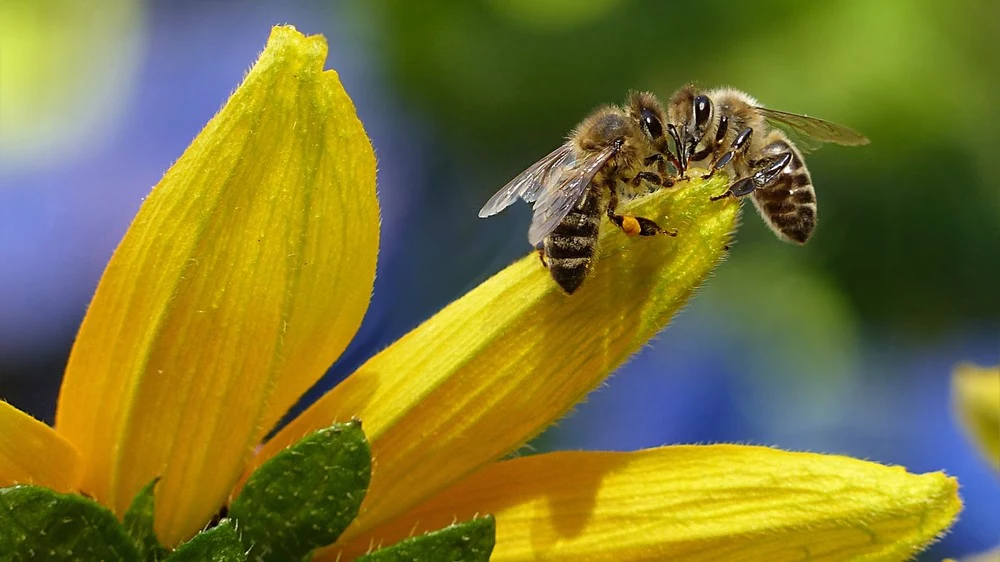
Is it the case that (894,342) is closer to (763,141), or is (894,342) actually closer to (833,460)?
(763,141)

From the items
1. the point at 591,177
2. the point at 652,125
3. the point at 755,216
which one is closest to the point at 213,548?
the point at 591,177

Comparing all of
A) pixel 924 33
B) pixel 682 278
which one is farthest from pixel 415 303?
pixel 682 278

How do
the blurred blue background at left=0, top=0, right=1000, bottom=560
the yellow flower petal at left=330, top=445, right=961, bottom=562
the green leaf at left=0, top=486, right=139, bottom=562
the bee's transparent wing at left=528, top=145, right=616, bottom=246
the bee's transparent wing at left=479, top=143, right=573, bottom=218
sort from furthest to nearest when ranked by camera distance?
1. the blurred blue background at left=0, top=0, right=1000, bottom=560
2. the bee's transparent wing at left=479, top=143, right=573, bottom=218
3. the bee's transparent wing at left=528, top=145, right=616, bottom=246
4. the yellow flower petal at left=330, top=445, right=961, bottom=562
5. the green leaf at left=0, top=486, right=139, bottom=562

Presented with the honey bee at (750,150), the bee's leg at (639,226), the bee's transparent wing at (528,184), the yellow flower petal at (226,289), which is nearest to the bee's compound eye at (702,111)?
the honey bee at (750,150)

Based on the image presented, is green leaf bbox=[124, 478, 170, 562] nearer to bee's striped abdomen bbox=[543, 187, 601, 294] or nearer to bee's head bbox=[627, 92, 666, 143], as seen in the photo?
bee's striped abdomen bbox=[543, 187, 601, 294]

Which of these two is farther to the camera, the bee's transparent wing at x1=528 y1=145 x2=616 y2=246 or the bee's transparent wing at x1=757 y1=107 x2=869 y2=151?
the bee's transparent wing at x1=757 y1=107 x2=869 y2=151

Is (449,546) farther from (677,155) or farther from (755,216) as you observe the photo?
(755,216)

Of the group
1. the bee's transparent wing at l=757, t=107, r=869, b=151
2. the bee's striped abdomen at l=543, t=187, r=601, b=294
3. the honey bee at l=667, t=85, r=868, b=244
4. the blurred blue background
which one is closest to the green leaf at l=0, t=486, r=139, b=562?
the bee's striped abdomen at l=543, t=187, r=601, b=294

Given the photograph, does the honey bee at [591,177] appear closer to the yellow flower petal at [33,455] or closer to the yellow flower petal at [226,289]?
the yellow flower petal at [226,289]
